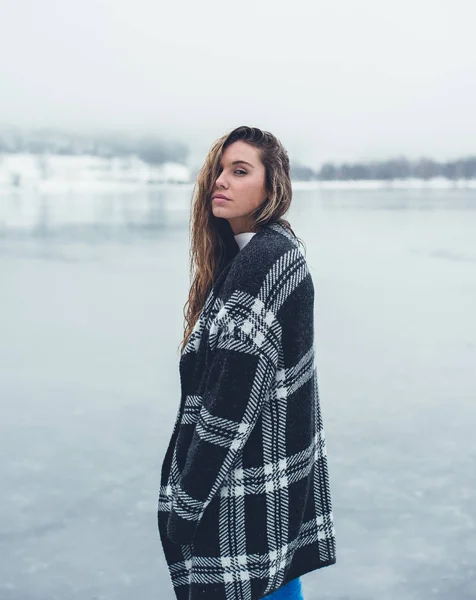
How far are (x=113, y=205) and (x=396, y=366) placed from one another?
12.9 metres

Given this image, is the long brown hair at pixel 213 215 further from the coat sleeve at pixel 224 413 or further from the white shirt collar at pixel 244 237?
the coat sleeve at pixel 224 413

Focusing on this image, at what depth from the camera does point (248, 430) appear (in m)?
0.93

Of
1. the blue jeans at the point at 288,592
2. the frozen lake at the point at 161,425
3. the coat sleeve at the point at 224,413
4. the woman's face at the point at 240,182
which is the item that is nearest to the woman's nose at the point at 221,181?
the woman's face at the point at 240,182

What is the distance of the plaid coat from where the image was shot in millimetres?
919

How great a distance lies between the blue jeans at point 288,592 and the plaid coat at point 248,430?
3cm

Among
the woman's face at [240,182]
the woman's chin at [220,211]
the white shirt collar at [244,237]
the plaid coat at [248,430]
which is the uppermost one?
the woman's face at [240,182]

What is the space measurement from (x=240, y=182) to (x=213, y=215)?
10cm

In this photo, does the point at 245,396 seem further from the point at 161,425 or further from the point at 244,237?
the point at 161,425

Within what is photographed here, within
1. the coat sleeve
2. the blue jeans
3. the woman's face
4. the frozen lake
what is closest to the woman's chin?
the woman's face

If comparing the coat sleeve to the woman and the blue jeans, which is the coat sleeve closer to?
the woman

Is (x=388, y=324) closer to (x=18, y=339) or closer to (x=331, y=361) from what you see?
(x=331, y=361)

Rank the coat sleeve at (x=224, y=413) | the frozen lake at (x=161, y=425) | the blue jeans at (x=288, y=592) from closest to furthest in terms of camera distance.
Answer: the coat sleeve at (x=224, y=413) → the blue jeans at (x=288, y=592) → the frozen lake at (x=161, y=425)

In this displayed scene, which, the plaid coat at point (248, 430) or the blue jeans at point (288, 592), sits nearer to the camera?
the plaid coat at point (248, 430)

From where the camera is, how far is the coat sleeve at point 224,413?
35.8 inches
